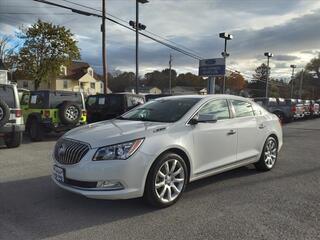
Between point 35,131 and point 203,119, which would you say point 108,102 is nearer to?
point 35,131

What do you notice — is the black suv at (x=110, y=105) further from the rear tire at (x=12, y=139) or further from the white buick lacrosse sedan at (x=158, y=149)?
the white buick lacrosse sedan at (x=158, y=149)

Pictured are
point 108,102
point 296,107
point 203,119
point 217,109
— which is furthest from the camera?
point 296,107

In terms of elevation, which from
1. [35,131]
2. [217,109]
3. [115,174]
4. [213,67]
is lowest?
[35,131]

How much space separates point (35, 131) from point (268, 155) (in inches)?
309

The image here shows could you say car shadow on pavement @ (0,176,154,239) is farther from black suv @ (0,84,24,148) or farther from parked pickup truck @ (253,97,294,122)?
parked pickup truck @ (253,97,294,122)

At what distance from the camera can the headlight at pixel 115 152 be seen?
15.3ft

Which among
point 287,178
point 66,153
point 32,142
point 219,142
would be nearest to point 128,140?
point 66,153

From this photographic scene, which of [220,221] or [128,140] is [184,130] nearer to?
[128,140]

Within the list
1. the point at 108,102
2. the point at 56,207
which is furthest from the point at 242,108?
the point at 108,102

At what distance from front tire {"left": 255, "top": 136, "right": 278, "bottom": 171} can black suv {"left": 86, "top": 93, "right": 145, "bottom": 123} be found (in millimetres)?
6749

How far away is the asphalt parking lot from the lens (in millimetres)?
4215

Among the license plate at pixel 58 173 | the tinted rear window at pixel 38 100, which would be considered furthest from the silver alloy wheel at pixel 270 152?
the tinted rear window at pixel 38 100

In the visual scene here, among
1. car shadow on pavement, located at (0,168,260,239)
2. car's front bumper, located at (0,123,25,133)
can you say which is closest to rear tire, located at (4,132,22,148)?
car's front bumper, located at (0,123,25,133)

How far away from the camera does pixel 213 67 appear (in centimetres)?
2364
